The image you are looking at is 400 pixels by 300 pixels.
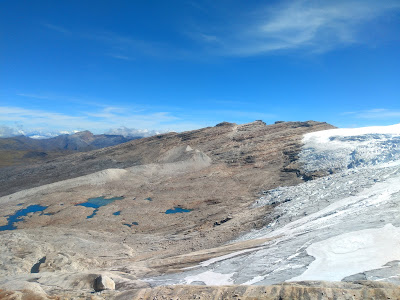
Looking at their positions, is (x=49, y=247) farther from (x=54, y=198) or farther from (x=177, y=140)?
(x=177, y=140)

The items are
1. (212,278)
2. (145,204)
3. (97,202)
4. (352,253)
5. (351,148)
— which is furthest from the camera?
(351,148)

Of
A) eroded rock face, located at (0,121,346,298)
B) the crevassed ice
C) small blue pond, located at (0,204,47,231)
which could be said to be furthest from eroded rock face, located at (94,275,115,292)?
the crevassed ice

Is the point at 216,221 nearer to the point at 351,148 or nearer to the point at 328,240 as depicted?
the point at 328,240

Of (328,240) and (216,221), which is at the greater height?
(328,240)

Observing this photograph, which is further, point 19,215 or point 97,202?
point 97,202

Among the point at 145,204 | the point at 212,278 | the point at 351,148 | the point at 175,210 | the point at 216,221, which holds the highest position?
the point at 351,148

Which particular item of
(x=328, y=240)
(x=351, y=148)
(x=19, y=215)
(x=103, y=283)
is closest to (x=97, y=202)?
(x=19, y=215)

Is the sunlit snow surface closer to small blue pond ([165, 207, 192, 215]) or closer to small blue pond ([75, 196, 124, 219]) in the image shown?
small blue pond ([165, 207, 192, 215])

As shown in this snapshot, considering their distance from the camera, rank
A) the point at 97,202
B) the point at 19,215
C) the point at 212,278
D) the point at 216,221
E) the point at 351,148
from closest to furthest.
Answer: the point at 212,278
the point at 216,221
the point at 19,215
the point at 97,202
the point at 351,148
